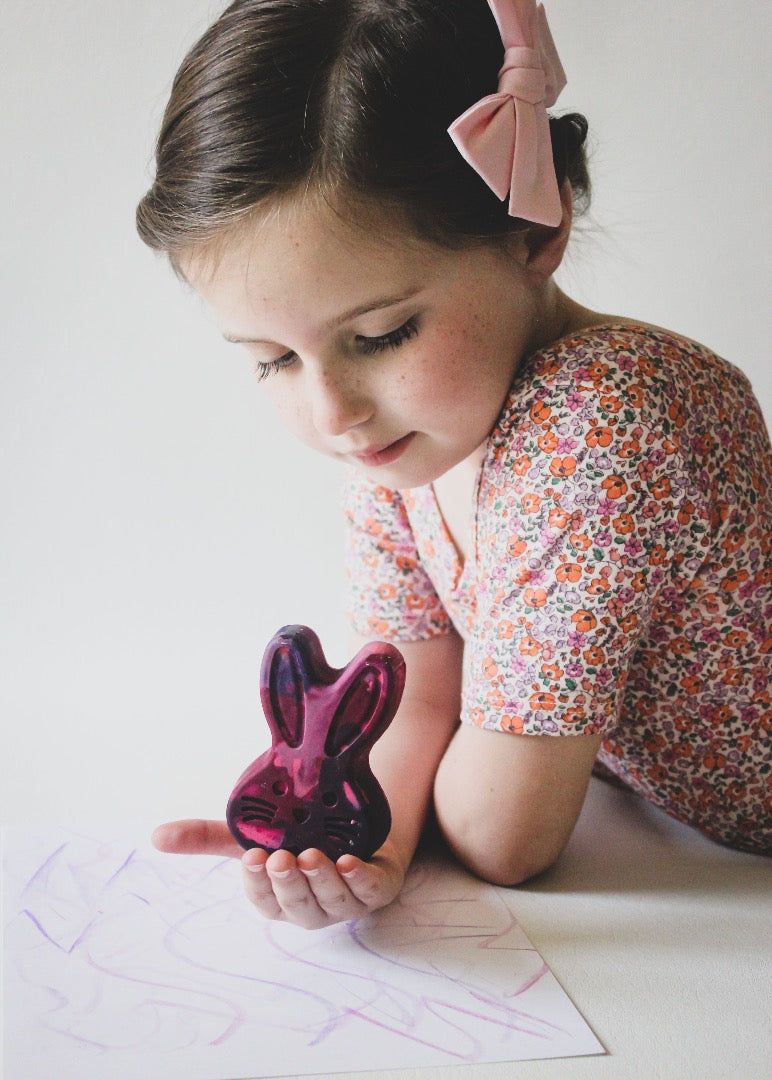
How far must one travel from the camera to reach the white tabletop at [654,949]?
28.0 inches

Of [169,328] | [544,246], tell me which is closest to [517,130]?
[544,246]

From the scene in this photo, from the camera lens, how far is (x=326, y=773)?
2.74 feet

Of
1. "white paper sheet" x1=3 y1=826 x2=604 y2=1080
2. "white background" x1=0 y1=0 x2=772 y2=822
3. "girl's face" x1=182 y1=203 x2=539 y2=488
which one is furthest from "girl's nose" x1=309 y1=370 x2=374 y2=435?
"white background" x1=0 y1=0 x2=772 y2=822

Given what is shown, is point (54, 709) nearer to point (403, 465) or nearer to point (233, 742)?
point (233, 742)

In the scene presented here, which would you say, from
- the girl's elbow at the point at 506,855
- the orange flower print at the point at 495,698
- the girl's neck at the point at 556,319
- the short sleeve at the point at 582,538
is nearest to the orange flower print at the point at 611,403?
the short sleeve at the point at 582,538

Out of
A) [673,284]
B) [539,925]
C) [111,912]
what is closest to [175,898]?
[111,912]

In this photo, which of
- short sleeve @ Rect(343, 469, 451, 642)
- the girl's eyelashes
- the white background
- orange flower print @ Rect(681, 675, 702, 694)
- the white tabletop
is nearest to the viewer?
the white tabletop

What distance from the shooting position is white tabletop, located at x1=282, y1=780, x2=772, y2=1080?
0.71 m

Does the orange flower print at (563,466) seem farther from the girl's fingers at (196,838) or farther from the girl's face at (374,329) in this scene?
the girl's fingers at (196,838)

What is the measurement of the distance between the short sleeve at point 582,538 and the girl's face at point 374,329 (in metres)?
0.05

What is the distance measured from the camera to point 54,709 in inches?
50.6

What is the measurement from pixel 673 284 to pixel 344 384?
74cm

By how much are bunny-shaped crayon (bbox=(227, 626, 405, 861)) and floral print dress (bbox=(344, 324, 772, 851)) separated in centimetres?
10

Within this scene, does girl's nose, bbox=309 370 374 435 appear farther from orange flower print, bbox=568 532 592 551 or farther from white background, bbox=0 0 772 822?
white background, bbox=0 0 772 822
